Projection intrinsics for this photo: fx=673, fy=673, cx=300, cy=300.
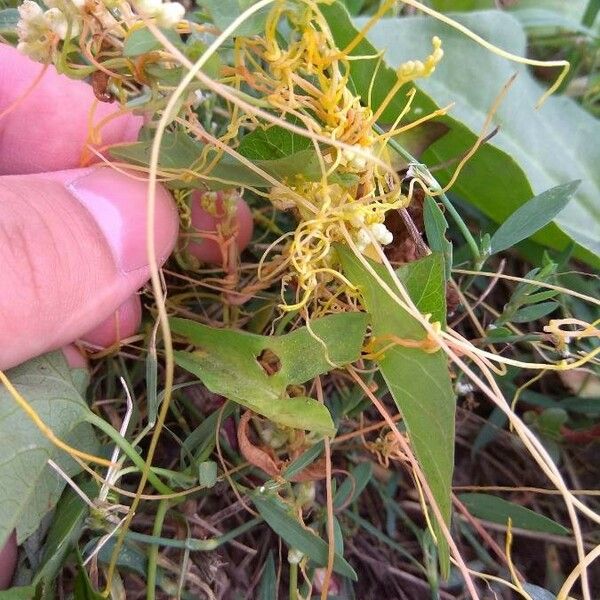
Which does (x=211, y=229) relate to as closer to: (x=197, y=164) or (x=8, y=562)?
(x=197, y=164)

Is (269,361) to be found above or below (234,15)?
below

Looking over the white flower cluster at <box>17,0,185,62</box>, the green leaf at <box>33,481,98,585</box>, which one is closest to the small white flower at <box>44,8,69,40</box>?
the white flower cluster at <box>17,0,185,62</box>

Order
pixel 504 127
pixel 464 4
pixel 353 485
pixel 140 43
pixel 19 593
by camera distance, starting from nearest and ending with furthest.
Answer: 1. pixel 140 43
2. pixel 19 593
3. pixel 353 485
4. pixel 504 127
5. pixel 464 4

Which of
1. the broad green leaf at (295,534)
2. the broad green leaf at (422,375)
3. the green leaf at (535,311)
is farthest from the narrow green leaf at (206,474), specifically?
the green leaf at (535,311)

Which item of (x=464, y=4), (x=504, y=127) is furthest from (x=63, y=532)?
(x=464, y=4)

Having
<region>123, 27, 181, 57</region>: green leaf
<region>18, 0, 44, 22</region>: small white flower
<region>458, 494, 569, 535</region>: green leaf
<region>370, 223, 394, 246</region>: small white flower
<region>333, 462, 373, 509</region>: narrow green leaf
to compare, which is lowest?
<region>333, 462, 373, 509</region>: narrow green leaf

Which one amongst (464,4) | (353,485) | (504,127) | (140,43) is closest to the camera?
(140,43)

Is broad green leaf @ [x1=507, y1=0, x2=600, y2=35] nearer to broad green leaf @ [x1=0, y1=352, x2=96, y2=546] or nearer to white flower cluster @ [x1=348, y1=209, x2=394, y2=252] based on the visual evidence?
white flower cluster @ [x1=348, y1=209, x2=394, y2=252]
